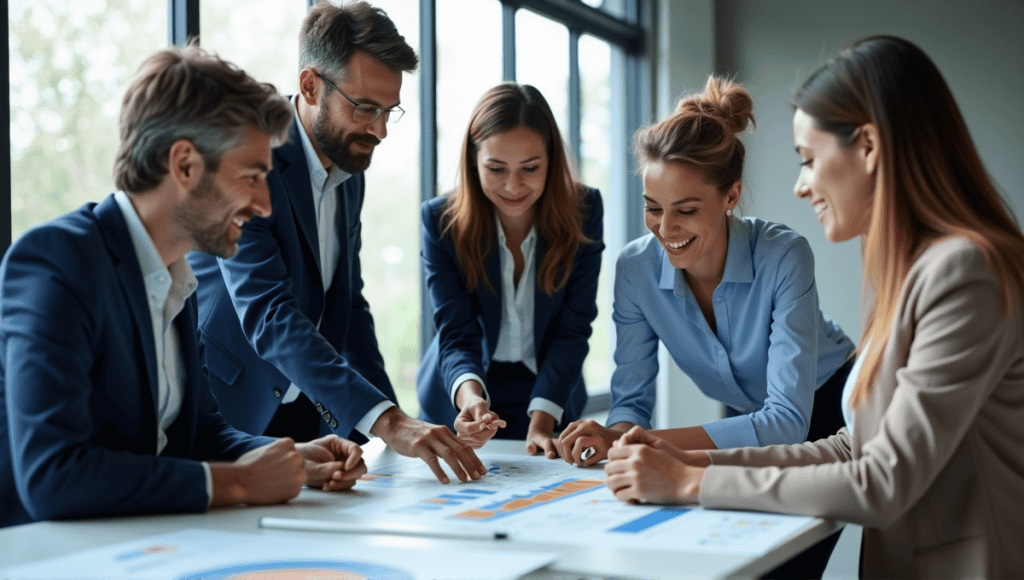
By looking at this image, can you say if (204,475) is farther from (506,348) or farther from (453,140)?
(453,140)

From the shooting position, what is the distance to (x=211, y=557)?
117 centimetres

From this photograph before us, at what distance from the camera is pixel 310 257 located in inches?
91.9

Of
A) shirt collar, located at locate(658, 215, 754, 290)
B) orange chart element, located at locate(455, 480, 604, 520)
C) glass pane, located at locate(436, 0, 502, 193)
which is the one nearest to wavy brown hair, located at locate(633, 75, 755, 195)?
shirt collar, located at locate(658, 215, 754, 290)

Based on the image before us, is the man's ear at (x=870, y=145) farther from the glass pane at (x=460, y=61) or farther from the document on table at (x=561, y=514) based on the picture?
the glass pane at (x=460, y=61)

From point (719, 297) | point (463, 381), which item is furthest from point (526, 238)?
point (719, 297)

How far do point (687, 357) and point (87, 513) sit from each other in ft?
5.23

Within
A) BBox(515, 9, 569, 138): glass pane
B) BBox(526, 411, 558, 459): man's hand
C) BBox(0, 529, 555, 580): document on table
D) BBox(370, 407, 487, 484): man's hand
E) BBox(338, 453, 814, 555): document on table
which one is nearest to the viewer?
BBox(0, 529, 555, 580): document on table

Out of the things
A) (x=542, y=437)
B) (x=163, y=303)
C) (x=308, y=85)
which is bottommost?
(x=542, y=437)

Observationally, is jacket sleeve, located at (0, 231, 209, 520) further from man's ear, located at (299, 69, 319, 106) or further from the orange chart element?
man's ear, located at (299, 69, 319, 106)

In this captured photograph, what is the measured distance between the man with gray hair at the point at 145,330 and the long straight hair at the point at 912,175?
100cm

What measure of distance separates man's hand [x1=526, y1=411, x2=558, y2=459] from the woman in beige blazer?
516 millimetres

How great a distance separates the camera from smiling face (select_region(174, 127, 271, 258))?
163cm

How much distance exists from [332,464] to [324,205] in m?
0.99

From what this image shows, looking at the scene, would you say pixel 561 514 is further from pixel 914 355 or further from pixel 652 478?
pixel 914 355
